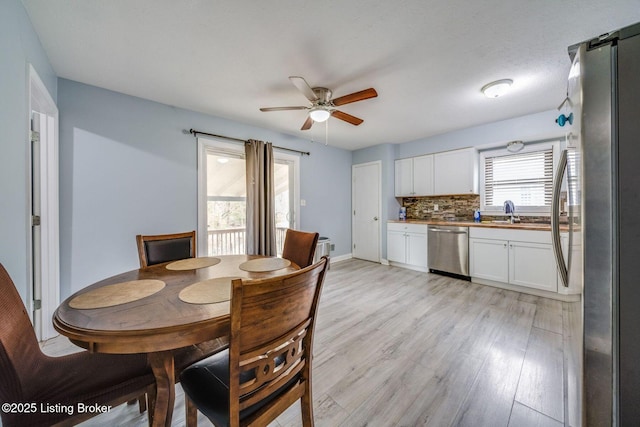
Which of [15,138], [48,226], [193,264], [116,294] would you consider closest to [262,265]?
[193,264]

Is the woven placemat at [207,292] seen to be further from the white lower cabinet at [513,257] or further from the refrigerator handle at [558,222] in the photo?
the white lower cabinet at [513,257]

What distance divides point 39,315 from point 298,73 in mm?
3149

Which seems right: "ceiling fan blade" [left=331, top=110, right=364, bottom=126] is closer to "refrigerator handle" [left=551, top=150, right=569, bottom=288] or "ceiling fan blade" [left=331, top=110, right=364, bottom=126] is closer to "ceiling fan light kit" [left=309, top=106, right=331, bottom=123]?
"ceiling fan light kit" [left=309, top=106, right=331, bottom=123]

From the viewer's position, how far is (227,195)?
3580mm

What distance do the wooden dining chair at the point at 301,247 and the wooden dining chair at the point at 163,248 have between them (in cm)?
85

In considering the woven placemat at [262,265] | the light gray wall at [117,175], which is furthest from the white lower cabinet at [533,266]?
the light gray wall at [117,175]

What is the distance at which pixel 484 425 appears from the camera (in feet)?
4.08

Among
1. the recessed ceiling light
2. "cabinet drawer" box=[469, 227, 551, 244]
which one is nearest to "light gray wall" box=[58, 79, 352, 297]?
the recessed ceiling light

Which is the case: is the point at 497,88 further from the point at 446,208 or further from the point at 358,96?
the point at 446,208

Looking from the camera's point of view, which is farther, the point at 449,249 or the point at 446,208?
the point at 446,208

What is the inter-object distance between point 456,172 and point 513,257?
1553 mm

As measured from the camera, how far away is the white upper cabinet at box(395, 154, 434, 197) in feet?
13.9

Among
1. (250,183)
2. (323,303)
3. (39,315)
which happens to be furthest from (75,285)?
(323,303)

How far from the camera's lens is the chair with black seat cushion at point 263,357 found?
0.73 meters
